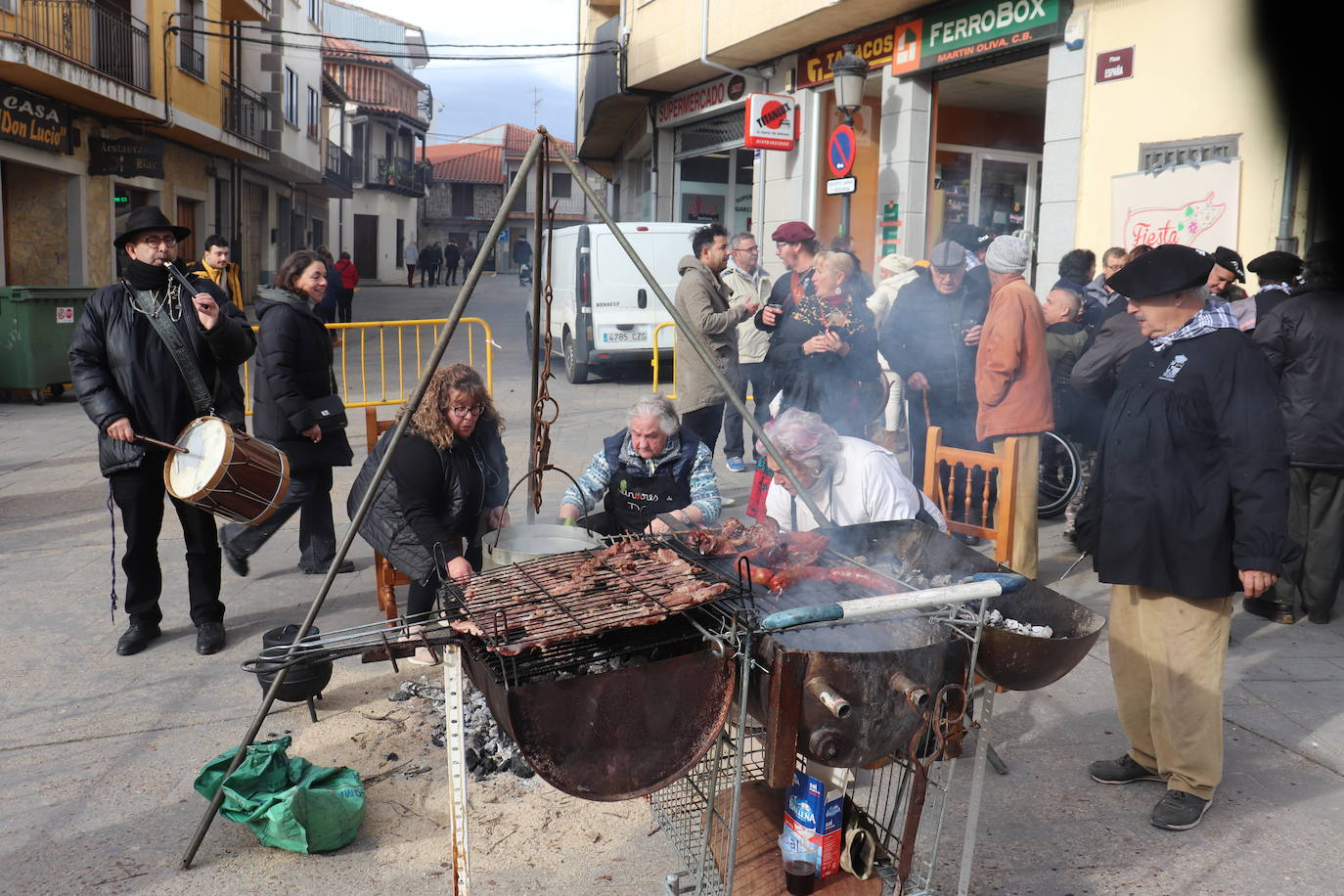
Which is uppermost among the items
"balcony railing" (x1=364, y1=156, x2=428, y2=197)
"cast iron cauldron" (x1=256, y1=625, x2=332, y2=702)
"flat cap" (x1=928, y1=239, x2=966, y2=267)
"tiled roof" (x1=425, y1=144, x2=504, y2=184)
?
"tiled roof" (x1=425, y1=144, x2=504, y2=184)

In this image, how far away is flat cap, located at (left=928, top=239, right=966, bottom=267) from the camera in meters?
7.05

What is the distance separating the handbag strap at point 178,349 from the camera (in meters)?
4.77

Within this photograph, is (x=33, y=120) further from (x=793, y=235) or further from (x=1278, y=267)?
(x=1278, y=267)

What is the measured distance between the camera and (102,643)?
5.00 m

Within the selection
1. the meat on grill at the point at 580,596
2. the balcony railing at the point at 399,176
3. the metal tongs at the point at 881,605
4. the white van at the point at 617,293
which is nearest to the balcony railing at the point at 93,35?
the white van at the point at 617,293

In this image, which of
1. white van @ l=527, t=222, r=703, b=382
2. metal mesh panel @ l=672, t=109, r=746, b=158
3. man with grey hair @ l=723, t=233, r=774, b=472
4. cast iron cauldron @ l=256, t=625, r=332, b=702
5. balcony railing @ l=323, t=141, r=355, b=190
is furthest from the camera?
balcony railing @ l=323, t=141, r=355, b=190

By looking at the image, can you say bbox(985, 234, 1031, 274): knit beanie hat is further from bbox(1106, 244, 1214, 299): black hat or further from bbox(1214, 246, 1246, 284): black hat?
bbox(1106, 244, 1214, 299): black hat

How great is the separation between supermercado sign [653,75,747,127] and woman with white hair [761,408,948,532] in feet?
42.1

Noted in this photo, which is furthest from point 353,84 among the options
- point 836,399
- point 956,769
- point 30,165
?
point 956,769

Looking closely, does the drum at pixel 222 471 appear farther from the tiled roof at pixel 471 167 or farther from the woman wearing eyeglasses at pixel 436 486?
the tiled roof at pixel 471 167

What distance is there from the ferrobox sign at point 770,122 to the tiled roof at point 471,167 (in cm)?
5151

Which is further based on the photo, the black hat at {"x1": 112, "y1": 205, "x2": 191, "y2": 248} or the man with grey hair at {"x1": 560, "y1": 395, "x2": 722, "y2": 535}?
the man with grey hair at {"x1": 560, "y1": 395, "x2": 722, "y2": 535}

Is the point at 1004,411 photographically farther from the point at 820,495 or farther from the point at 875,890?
the point at 875,890

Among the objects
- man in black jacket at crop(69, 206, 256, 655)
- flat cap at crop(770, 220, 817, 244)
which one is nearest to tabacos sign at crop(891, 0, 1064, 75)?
flat cap at crop(770, 220, 817, 244)
